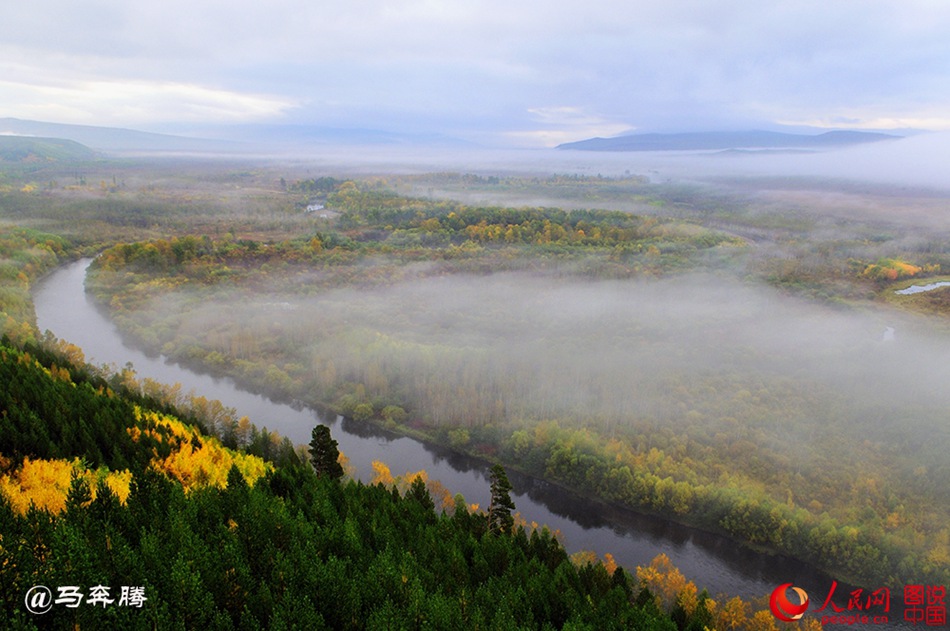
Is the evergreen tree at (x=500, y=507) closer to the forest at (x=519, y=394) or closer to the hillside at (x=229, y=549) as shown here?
the hillside at (x=229, y=549)

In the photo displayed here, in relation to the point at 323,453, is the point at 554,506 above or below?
below

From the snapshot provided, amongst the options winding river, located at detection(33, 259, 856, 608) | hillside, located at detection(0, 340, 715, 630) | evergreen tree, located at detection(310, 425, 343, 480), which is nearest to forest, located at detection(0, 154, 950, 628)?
hillside, located at detection(0, 340, 715, 630)

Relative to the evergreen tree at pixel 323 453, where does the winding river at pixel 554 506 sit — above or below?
below

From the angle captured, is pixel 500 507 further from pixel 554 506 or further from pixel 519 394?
pixel 519 394

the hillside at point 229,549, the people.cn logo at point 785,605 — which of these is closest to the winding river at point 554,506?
the people.cn logo at point 785,605

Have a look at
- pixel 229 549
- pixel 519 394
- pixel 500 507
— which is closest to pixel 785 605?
pixel 500 507

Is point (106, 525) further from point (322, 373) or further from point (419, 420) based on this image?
point (322, 373)

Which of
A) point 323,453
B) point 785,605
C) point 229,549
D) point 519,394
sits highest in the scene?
point 229,549
